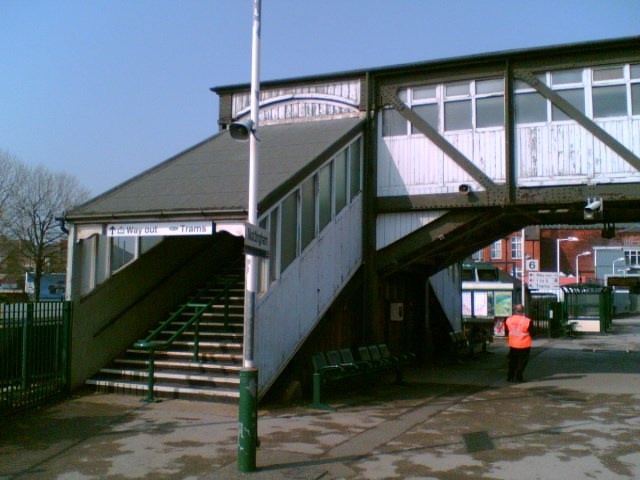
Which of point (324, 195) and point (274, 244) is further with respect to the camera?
point (324, 195)

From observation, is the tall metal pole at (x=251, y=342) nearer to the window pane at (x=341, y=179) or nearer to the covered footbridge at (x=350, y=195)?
the covered footbridge at (x=350, y=195)

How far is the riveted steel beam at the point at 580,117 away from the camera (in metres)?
12.9

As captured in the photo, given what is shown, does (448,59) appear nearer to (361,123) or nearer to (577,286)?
(361,123)

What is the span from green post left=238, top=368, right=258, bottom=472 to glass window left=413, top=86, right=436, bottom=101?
953 cm

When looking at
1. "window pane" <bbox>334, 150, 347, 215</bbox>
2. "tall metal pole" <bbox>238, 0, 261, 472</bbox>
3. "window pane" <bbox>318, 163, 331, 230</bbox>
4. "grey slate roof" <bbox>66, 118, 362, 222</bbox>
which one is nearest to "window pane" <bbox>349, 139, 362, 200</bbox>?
"window pane" <bbox>334, 150, 347, 215</bbox>

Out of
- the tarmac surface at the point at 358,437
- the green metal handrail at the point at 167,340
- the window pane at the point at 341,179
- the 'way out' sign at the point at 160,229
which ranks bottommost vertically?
the tarmac surface at the point at 358,437

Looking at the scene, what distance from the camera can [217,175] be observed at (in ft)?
41.7

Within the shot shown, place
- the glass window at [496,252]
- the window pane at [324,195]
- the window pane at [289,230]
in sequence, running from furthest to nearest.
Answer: the glass window at [496,252], the window pane at [324,195], the window pane at [289,230]

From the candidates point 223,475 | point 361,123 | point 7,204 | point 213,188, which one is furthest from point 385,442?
point 7,204

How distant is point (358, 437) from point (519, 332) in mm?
6831

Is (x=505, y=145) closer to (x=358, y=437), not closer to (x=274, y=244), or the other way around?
(x=274, y=244)

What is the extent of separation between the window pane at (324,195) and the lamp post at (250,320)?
15.7ft

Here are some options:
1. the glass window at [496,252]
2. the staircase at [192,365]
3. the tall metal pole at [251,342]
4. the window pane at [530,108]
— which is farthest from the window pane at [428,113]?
the glass window at [496,252]

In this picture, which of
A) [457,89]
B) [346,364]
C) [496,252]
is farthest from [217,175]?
[496,252]
